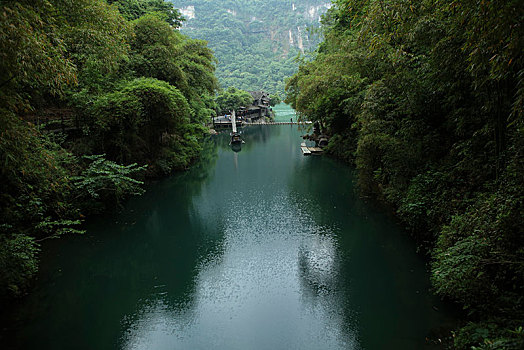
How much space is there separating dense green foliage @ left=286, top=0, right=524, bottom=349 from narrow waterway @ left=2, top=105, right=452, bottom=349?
1081mm

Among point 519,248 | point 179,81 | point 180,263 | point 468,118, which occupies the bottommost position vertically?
point 180,263

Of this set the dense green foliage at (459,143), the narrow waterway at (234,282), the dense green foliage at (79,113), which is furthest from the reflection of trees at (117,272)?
the dense green foliage at (459,143)

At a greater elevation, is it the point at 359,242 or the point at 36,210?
the point at 36,210

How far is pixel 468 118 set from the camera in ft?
24.0

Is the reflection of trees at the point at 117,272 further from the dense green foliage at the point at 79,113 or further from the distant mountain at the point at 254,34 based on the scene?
the distant mountain at the point at 254,34

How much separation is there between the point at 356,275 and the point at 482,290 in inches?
109

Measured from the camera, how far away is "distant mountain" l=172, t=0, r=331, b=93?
75.2 metres

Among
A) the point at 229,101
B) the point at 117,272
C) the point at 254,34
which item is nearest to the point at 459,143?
the point at 117,272

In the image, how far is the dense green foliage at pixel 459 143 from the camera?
4.44 m

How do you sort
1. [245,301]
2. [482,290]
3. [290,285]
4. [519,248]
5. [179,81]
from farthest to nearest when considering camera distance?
[179,81] → [290,285] → [245,301] → [482,290] → [519,248]

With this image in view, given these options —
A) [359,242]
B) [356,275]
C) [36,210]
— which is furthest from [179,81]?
[356,275]

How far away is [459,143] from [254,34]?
10715 centimetres

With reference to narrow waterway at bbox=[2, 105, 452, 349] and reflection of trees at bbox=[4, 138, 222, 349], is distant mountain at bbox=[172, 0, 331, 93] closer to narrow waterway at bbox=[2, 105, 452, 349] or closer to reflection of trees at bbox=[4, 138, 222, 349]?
narrow waterway at bbox=[2, 105, 452, 349]

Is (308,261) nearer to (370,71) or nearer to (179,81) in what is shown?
(370,71)
